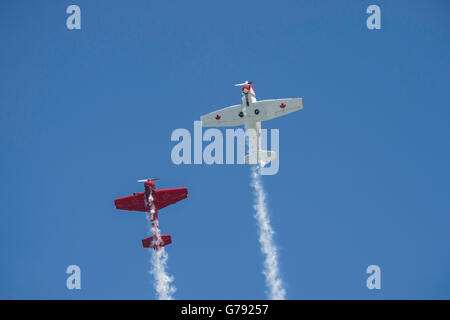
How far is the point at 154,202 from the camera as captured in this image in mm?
83500

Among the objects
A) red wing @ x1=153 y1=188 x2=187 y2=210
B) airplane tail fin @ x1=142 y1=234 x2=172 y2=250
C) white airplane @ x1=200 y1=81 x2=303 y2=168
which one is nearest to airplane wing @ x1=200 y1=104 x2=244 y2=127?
white airplane @ x1=200 y1=81 x2=303 y2=168

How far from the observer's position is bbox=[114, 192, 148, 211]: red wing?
8369 cm

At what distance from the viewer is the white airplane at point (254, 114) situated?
84.8 metres

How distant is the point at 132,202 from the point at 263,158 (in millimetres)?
17209

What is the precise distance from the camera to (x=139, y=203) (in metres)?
83.8

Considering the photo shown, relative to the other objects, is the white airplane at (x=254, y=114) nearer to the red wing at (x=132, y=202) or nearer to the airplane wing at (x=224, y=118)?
the airplane wing at (x=224, y=118)

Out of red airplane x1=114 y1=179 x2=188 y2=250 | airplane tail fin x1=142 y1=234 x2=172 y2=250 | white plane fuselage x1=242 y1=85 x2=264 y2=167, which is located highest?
white plane fuselage x1=242 y1=85 x2=264 y2=167

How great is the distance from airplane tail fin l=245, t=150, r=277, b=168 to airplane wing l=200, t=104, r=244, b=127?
444cm

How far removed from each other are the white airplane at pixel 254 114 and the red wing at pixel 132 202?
45.4ft

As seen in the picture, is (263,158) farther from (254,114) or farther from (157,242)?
(157,242)

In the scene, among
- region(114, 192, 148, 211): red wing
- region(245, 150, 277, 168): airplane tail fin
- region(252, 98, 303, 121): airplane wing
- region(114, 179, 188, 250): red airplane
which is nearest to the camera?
region(114, 179, 188, 250): red airplane

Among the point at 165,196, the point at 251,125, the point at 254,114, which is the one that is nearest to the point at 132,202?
the point at 165,196

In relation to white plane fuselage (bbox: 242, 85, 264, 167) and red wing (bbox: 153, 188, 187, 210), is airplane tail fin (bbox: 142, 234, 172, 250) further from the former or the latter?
white plane fuselage (bbox: 242, 85, 264, 167)
